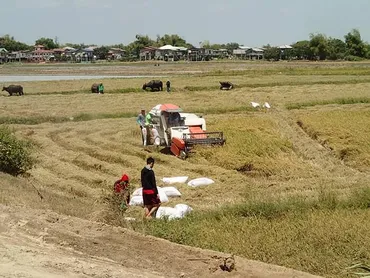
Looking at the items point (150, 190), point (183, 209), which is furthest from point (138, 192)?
point (150, 190)

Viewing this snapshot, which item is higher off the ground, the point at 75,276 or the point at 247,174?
the point at 75,276

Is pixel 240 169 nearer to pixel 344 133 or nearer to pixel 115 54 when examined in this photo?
pixel 344 133

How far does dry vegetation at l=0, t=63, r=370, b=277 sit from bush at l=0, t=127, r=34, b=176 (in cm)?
52

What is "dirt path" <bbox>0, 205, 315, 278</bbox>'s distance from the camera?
694 cm

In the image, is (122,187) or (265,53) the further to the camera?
(265,53)

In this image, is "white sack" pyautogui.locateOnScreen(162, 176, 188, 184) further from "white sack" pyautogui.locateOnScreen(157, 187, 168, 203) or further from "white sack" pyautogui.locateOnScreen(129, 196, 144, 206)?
"white sack" pyautogui.locateOnScreen(129, 196, 144, 206)

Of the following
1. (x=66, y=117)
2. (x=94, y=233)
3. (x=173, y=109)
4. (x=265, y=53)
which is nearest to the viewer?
(x=94, y=233)

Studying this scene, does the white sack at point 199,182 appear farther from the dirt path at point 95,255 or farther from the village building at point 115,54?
the village building at point 115,54

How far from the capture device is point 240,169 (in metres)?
17.1

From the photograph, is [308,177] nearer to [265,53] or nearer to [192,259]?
[192,259]

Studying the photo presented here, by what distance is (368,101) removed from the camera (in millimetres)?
33094

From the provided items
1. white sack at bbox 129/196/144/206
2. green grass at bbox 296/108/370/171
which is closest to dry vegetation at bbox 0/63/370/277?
green grass at bbox 296/108/370/171

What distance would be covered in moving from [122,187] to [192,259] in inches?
205

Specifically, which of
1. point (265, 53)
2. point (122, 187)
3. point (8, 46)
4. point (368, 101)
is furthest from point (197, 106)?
point (8, 46)
